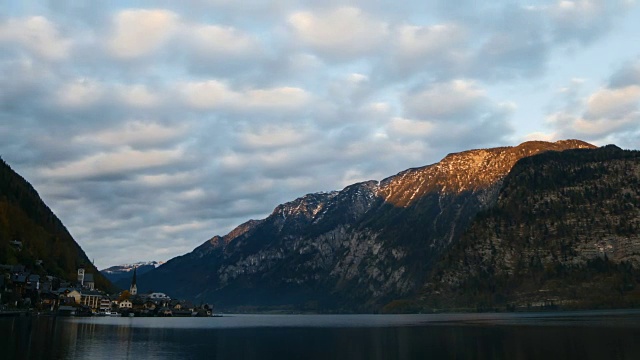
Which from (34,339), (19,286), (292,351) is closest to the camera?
(292,351)

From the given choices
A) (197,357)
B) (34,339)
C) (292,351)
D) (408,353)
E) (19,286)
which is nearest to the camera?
(197,357)

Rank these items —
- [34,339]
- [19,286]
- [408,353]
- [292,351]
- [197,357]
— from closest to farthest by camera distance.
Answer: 1. [197,357]
2. [408,353]
3. [292,351]
4. [34,339]
5. [19,286]

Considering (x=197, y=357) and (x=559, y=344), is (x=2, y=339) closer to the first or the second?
(x=197, y=357)

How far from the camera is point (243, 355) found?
232ft

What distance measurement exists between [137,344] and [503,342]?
192 ft

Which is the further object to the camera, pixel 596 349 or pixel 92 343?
pixel 92 343

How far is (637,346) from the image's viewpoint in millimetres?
69062

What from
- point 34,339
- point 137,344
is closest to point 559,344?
point 137,344

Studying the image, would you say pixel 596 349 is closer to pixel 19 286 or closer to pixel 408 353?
pixel 408 353

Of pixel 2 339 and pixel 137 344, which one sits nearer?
pixel 2 339

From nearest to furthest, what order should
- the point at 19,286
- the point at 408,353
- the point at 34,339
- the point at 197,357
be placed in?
the point at 197,357
the point at 408,353
the point at 34,339
the point at 19,286

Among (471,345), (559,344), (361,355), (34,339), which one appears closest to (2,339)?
(34,339)

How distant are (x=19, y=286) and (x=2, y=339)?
133587mm

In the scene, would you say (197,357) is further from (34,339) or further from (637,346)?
(637,346)
